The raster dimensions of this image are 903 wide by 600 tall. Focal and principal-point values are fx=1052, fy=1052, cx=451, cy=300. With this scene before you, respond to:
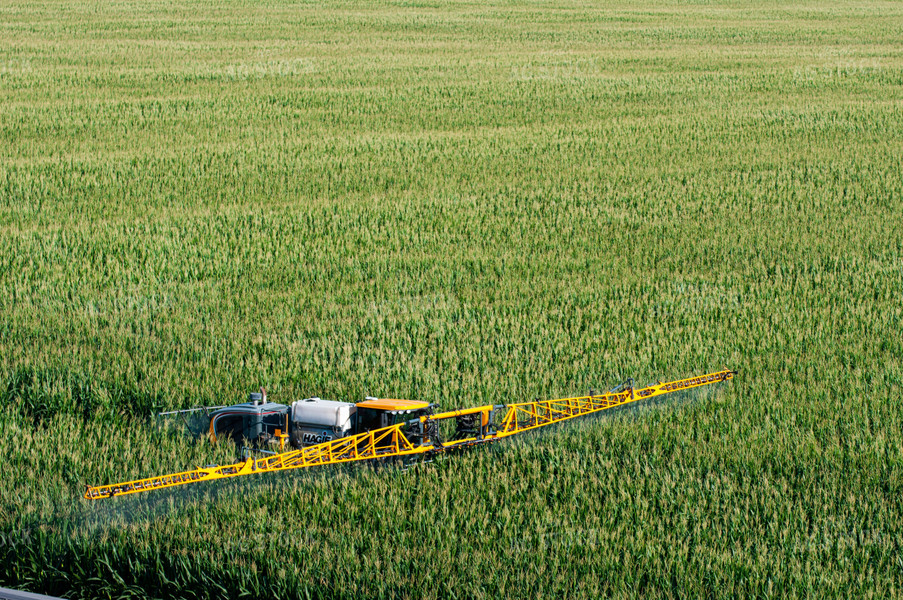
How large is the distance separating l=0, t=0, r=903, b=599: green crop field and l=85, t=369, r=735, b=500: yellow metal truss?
191 millimetres

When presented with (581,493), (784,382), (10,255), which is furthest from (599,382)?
(10,255)

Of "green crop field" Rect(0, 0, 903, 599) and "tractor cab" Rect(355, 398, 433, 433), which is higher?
"tractor cab" Rect(355, 398, 433, 433)

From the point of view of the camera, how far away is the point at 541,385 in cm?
1125

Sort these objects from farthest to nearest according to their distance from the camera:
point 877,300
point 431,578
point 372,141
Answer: point 372,141
point 877,300
point 431,578

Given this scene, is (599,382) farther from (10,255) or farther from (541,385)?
(10,255)

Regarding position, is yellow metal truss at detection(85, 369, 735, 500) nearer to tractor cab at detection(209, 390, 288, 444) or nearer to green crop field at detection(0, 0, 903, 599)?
green crop field at detection(0, 0, 903, 599)

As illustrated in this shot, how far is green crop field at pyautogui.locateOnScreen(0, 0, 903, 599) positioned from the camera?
Answer: 7789mm

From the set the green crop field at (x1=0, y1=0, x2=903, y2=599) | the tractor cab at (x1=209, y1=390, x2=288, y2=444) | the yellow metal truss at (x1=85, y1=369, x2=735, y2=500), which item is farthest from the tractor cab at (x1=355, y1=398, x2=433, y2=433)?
the tractor cab at (x1=209, y1=390, x2=288, y2=444)

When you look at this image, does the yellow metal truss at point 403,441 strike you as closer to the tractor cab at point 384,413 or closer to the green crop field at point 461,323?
the tractor cab at point 384,413

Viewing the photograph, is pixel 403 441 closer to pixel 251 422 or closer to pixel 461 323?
pixel 251 422

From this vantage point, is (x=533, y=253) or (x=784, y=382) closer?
(x=784, y=382)

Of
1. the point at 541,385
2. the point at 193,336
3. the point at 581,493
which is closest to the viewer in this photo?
the point at 581,493

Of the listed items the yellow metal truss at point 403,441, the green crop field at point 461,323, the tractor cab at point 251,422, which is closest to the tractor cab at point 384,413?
the yellow metal truss at point 403,441

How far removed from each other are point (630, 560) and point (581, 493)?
3.91 ft
